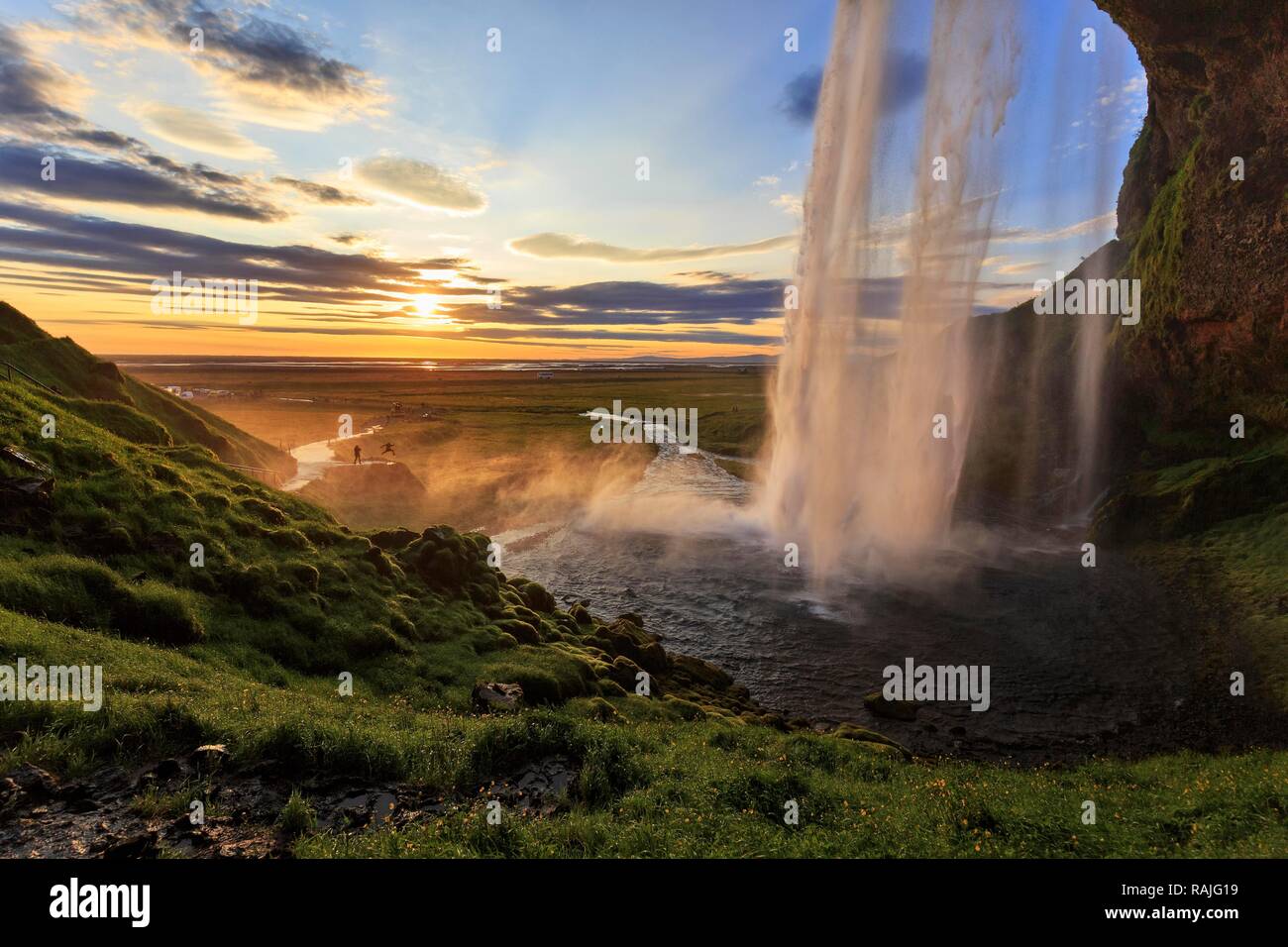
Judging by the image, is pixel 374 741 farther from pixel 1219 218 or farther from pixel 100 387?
pixel 1219 218

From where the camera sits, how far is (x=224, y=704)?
14.4 meters

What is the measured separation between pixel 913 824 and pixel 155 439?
43001mm

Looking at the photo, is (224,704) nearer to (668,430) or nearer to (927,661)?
(927,661)

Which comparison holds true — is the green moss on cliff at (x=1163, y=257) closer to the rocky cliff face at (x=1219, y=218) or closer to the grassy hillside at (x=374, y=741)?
the rocky cliff face at (x=1219, y=218)

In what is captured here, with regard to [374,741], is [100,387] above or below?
above

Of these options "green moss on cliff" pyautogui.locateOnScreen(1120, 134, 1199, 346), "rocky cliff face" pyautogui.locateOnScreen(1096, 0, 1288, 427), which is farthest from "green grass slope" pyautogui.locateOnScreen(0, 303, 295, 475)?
"green moss on cliff" pyautogui.locateOnScreen(1120, 134, 1199, 346)

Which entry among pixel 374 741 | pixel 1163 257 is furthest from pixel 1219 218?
pixel 374 741

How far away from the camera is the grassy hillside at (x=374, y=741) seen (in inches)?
422

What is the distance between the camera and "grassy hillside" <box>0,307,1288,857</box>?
10.7m

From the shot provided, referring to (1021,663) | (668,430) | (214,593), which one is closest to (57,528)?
(214,593)

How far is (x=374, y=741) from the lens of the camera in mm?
13297

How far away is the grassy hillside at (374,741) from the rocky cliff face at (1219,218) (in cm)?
4248

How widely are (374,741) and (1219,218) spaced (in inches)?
2630

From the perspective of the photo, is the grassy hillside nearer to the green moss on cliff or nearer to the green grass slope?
the green grass slope
